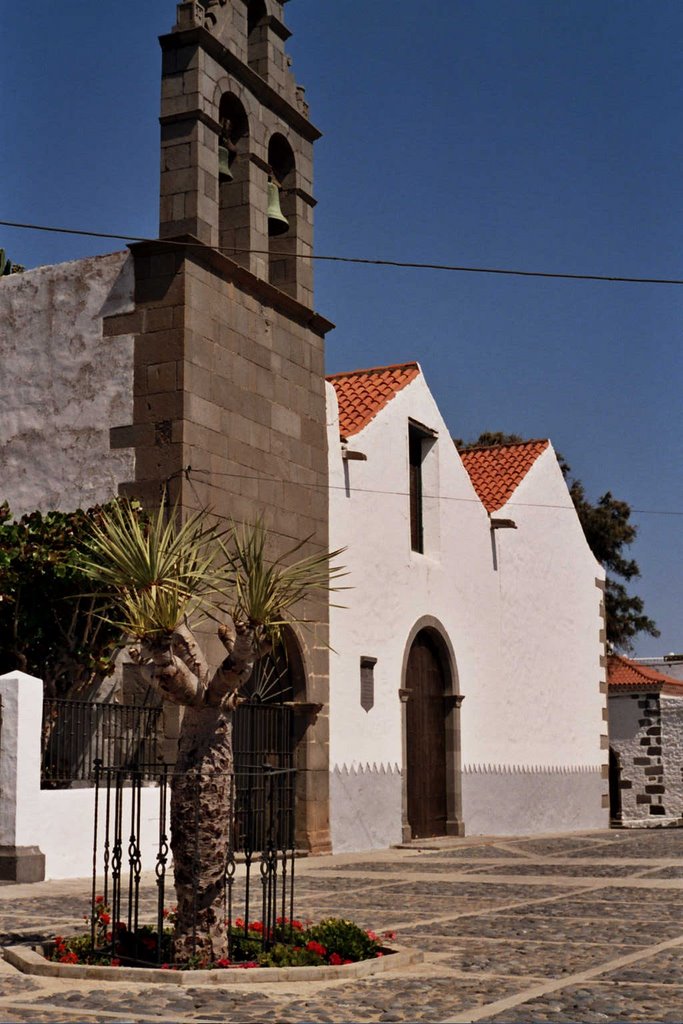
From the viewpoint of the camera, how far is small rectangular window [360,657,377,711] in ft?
55.9

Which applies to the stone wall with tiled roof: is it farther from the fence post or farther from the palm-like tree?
the palm-like tree

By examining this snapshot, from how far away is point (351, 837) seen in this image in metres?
16.5

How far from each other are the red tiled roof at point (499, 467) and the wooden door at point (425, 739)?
11.5 ft

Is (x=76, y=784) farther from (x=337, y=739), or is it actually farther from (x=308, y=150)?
(x=308, y=150)

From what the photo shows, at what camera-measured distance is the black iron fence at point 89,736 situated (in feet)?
41.0

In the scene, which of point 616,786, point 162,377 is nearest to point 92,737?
point 162,377

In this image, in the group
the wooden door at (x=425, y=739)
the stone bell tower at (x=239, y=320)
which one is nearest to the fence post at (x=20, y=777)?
the stone bell tower at (x=239, y=320)

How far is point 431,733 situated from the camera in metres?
19.2

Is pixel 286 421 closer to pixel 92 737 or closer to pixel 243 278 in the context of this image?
pixel 243 278

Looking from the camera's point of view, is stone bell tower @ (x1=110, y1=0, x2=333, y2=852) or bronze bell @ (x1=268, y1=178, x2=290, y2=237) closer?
stone bell tower @ (x1=110, y1=0, x2=333, y2=852)

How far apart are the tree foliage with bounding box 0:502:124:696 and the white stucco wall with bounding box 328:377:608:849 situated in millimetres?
3941

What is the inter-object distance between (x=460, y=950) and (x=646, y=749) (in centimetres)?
2304

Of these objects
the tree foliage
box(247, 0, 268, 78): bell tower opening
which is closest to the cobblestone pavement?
the tree foliage

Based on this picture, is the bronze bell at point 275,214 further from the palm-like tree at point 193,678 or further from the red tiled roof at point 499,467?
the palm-like tree at point 193,678
